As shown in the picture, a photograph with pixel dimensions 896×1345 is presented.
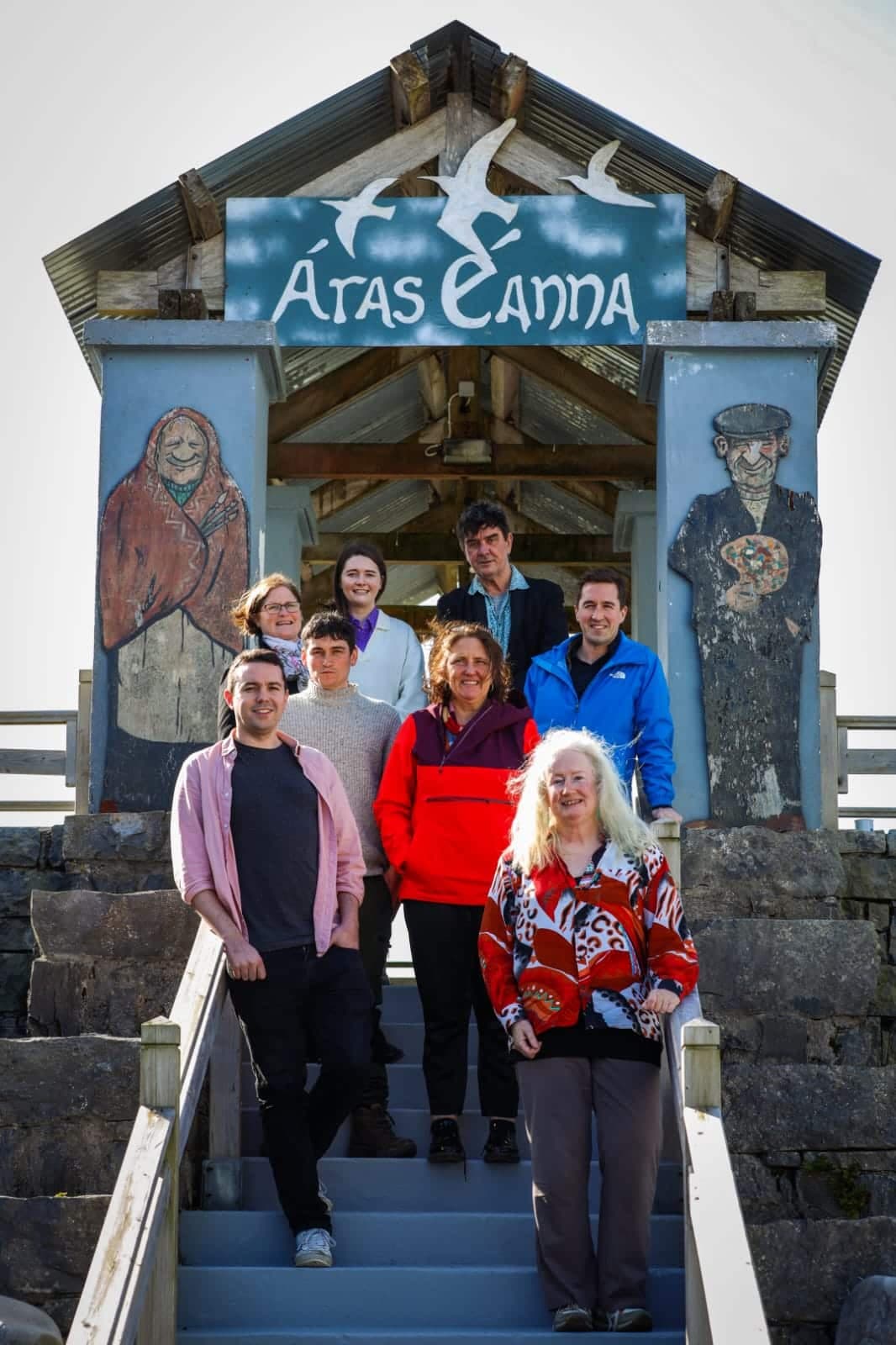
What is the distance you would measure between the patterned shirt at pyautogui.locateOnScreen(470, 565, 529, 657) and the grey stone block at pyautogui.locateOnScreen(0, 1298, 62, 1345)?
107 inches

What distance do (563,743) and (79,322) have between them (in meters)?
5.71

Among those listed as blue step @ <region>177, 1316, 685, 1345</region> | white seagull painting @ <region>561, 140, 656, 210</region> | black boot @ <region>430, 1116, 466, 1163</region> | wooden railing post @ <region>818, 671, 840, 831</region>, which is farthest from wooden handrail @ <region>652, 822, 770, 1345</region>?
white seagull painting @ <region>561, 140, 656, 210</region>

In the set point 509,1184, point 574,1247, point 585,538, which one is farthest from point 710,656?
point 585,538

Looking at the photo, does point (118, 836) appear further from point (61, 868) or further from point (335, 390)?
point (335, 390)

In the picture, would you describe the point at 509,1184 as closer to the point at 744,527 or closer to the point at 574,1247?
the point at 574,1247

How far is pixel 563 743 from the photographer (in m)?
4.92

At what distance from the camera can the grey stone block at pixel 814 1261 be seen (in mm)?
5453

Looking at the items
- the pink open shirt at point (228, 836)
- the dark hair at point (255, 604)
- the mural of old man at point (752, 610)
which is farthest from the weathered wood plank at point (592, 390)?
the pink open shirt at point (228, 836)

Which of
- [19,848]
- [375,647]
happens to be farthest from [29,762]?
[375,647]

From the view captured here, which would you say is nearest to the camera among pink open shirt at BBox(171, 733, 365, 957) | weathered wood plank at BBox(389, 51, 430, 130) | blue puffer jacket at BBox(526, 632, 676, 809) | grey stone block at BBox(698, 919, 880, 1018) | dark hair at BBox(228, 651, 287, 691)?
pink open shirt at BBox(171, 733, 365, 957)

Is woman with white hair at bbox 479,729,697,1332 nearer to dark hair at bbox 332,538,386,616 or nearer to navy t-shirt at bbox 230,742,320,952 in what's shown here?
navy t-shirt at bbox 230,742,320,952

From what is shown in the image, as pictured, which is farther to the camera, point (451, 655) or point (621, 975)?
point (451, 655)

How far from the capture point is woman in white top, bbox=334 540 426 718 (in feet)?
21.2

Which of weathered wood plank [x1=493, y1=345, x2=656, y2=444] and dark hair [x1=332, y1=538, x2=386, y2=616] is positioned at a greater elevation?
weathered wood plank [x1=493, y1=345, x2=656, y2=444]
